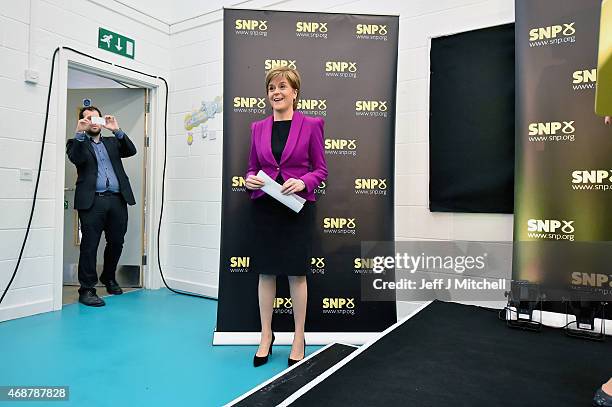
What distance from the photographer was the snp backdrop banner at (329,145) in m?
2.54

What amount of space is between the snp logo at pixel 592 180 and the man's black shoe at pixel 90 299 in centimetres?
349

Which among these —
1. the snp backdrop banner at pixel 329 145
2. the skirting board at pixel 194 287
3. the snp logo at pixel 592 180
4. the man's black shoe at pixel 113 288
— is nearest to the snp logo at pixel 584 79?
the snp logo at pixel 592 180

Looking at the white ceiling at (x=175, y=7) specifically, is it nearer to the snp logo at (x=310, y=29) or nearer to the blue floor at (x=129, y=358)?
the snp logo at (x=310, y=29)

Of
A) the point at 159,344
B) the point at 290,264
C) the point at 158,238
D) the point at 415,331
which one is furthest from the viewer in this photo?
the point at 158,238

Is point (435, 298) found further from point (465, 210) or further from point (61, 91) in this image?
point (61, 91)

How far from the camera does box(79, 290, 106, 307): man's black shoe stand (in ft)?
11.3

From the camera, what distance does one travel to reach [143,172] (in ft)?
13.8

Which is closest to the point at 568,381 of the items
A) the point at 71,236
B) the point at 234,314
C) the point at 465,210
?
the point at 465,210

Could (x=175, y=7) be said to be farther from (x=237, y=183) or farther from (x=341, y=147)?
(x=341, y=147)

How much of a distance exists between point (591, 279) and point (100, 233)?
3638mm

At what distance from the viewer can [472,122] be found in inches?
107

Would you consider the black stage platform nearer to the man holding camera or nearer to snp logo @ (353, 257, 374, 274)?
snp logo @ (353, 257, 374, 274)

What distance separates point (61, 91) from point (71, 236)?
1657 mm

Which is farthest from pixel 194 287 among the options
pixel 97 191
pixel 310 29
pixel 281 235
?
pixel 310 29
